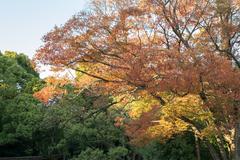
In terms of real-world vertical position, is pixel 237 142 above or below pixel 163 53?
below

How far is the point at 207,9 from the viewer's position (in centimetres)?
1280

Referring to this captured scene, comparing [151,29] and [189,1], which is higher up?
[189,1]

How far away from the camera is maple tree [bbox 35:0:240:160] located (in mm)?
10648

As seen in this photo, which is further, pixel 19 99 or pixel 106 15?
pixel 19 99

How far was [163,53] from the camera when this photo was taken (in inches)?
429

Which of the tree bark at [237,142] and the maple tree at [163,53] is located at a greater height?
the maple tree at [163,53]

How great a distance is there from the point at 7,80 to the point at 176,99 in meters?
13.7

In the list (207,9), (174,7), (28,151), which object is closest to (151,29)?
(174,7)

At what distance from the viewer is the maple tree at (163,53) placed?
10648mm

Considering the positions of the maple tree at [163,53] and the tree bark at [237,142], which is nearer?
the maple tree at [163,53]

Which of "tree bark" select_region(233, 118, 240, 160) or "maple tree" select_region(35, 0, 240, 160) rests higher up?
"maple tree" select_region(35, 0, 240, 160)

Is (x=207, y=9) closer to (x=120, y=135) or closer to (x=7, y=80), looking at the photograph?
(x=120, y=135)

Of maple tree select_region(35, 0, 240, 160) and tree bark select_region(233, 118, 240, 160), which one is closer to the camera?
maple tree select_region(35, 0, 240, 160)

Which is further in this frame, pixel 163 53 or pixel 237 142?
pixel 237 142
